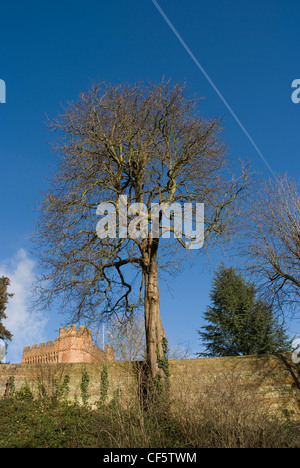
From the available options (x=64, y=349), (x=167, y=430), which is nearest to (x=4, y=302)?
(x=64, y=349)

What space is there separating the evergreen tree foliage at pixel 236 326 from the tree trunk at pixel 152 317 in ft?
28.9

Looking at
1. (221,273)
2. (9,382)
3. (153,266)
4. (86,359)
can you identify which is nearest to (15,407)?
(9,382)

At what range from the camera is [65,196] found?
41.8 feet

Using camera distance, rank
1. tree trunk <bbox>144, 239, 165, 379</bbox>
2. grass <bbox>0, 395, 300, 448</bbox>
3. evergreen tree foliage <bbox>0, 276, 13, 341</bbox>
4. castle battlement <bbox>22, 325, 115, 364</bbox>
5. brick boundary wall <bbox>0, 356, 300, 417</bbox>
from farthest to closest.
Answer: castle battlement <bbox>22, 325, 115, 364</bbox> → evergreen tree foliage <bbox>0, 276, 13, 341</bbox> → brick boundary wall <bbox>0, 356, 300, 417</bbox> → tree trunk <bbox>144, 239, 165, 379</bbox> → grass <bbox>0, 395, 300, 448</bbox>

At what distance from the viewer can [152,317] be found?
12086 millimetres

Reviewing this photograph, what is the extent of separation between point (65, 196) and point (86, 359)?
29011mm

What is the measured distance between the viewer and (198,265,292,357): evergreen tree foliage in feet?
68.8

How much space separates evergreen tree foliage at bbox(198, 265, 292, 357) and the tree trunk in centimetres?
882

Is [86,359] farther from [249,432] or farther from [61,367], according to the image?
[249,432]

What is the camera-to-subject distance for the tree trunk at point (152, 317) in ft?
38.4

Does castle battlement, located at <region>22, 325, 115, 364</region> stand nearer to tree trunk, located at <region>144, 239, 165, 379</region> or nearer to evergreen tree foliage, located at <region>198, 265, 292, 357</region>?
evergreen tree foliage, located at <region>198, 265, 292, 357</region>

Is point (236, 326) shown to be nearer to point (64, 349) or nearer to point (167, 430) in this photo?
point (167, 430)

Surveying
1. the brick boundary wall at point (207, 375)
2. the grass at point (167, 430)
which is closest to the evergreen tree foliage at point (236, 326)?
the brick boundary wall at point (207, 375)

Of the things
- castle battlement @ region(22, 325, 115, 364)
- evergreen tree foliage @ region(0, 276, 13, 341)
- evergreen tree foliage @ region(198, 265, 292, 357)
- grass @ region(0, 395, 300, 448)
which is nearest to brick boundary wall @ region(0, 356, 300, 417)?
grass @ region(0, 395, 300, 448)
